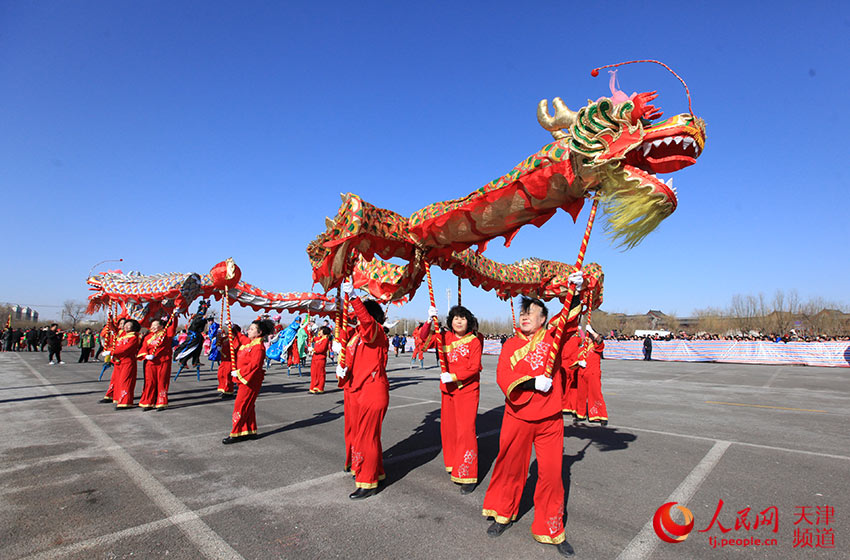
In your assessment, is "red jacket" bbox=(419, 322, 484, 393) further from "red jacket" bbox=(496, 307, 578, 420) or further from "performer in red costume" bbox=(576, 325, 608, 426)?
"performer in red costume" bbox=(576, 325, 608, 426)

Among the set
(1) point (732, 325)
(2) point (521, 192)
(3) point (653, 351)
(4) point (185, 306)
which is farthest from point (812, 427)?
(1) point (732, 325)

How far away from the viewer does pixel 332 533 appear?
9.93 ft

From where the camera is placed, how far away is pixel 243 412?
5.69 meters

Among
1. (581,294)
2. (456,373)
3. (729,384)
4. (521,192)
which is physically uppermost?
(521,192)

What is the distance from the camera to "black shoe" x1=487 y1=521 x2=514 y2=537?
9.90ft

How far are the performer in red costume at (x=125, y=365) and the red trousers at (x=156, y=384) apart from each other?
0.27 m

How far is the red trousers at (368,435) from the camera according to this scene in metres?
3.78

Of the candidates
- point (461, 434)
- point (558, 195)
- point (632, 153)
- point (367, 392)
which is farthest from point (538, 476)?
point (632, 153)

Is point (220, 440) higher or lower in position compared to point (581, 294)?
lower

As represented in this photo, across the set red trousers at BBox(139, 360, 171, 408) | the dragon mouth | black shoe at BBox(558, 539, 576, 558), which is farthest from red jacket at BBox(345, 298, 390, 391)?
red trousers at BBox(139, 360, 171, 408)

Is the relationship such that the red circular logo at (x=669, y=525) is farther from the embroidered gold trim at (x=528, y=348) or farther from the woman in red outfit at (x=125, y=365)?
the woman in red outfit at (x=125, y=365)

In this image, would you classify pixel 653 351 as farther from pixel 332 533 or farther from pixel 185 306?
pixel 332 533

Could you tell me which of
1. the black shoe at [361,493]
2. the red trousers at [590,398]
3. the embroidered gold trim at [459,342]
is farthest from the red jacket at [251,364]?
the red trousers at [590,398]

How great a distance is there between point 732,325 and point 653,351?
111 feet
